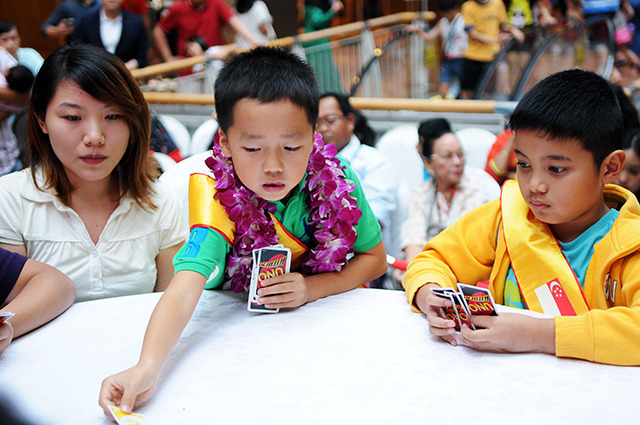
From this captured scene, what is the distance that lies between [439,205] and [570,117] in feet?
5.98

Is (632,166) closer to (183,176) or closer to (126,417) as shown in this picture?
(183,176)

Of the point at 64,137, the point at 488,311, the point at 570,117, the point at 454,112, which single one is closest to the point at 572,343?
the point at 488,311

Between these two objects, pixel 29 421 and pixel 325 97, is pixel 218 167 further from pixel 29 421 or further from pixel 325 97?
pixel 325 97

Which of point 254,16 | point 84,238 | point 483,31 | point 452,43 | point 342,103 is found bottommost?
point 84,238

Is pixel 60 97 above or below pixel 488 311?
above

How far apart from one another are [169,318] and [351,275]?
0.54m

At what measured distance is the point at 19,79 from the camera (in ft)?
13.0

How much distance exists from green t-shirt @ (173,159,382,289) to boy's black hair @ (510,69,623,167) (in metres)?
0.45

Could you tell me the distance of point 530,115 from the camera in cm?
135

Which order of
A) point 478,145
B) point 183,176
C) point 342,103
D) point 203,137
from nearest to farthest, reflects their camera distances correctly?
point 183,176 → point 342,103 → point 478,145 → point 203,137

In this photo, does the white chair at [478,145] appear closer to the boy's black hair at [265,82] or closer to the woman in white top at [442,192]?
the woman in white top at [442,192]

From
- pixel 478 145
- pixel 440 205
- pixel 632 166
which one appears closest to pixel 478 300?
pixel 632 166

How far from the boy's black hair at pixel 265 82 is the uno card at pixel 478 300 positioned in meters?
0.51

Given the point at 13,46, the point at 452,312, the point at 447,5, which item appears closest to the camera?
the point at 452,312
